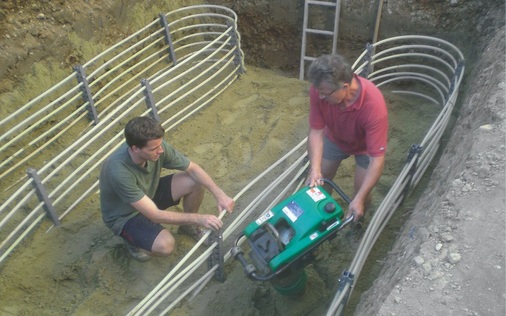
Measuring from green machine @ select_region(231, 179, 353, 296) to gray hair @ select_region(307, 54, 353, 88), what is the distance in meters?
0.81

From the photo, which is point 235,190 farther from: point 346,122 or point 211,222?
point 346,122

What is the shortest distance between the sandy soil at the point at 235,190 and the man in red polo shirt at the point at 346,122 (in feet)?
1.73

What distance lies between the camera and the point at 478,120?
13.5 ft

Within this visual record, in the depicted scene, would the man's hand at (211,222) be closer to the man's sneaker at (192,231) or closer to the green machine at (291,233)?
the green machine at (291,233)

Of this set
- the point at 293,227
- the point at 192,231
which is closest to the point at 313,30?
the point at 192,231

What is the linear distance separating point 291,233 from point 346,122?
3.51 ft

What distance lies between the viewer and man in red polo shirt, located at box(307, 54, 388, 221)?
3535mm

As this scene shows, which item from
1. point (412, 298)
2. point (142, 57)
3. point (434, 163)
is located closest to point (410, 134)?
point (434, 163)

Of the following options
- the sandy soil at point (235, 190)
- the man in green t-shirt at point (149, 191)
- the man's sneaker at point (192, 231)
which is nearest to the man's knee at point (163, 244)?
the man in green t-shirt at point (149, 191)

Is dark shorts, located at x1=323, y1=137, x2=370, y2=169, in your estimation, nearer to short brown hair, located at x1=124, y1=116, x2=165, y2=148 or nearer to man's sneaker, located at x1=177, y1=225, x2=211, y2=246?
man's sneaker, located at x1=177, y1=225, x2=211, y2=246

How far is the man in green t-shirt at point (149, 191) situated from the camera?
12.6 ft

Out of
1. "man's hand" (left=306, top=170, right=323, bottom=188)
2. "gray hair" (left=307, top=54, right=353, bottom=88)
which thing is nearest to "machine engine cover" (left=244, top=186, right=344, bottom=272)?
"man's hand" (left=306, top=170, right=323, bottom=188)

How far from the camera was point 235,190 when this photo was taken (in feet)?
17.9

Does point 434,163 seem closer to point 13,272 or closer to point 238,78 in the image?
point 238,78
